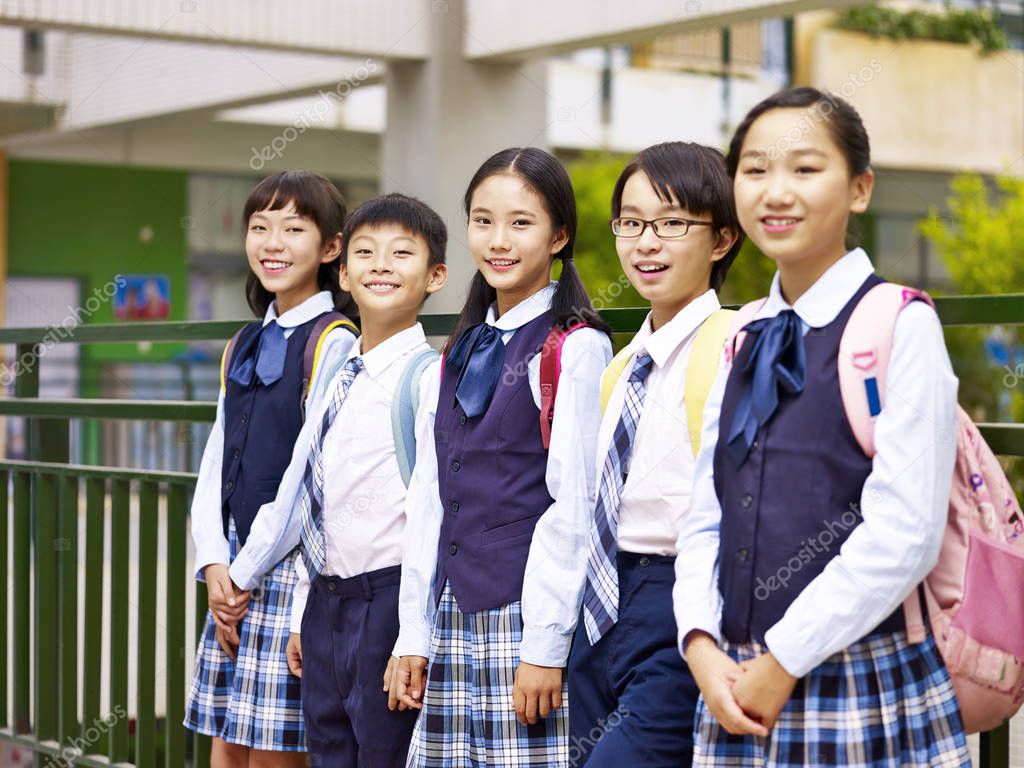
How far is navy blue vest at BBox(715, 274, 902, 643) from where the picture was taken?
6.13ft

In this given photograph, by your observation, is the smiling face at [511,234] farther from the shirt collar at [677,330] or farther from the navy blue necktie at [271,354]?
the navy blue necktie at [271,354]

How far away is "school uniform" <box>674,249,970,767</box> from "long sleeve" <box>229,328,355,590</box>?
1.13 m

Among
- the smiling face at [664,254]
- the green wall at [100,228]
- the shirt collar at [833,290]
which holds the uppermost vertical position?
the green wall at [100,228]

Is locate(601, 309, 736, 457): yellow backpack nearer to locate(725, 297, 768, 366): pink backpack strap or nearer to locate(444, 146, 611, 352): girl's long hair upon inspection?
locate(725, 297, 768, 366): pink backpack strap

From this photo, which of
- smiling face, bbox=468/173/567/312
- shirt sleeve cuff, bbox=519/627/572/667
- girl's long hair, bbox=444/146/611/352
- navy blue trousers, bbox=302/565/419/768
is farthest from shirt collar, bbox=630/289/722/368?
navy blue trousers, bbox=302/565/419/768

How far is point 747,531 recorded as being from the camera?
1931 millimetres

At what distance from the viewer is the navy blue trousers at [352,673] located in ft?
8.82

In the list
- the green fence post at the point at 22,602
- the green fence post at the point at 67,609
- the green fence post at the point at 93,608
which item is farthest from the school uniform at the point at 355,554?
the green fence post at the point at 22,602

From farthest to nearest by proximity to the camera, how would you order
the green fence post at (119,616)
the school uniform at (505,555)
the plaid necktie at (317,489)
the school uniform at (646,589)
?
the green fence post at (119,616) → the plaid necktie at (317,489) → the school uniform at (505,555) → the school uniform at (646,589)

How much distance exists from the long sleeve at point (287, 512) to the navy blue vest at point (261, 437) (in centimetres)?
4

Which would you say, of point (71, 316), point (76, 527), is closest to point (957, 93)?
point (71, 316)

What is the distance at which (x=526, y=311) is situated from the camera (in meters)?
2.58

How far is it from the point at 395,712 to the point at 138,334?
5.04ft

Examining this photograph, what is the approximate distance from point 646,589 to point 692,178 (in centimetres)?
67
